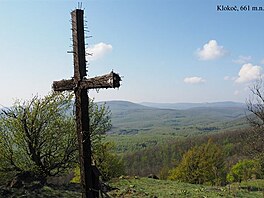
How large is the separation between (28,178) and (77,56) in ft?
52.9

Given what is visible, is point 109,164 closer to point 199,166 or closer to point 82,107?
point 199,166

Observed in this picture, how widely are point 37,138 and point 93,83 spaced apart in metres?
16.7

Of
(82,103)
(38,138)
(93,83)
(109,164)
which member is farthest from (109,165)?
(93,83)

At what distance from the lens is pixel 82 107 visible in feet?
19.9

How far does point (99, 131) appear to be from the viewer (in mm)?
26734

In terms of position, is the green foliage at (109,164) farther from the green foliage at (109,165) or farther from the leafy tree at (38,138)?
the leafy tree at (38,138)

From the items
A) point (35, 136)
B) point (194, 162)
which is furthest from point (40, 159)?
point (194, 162)

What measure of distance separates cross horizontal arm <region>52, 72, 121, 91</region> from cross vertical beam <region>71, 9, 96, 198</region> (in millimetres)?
158

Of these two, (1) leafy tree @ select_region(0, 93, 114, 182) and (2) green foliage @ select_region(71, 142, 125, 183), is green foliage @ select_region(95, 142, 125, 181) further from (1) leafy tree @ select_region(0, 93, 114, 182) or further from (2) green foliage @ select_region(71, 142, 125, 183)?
(1) leafy tree @ select_region(0, 93, 114, 182)

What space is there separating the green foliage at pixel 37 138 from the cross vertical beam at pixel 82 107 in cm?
1581

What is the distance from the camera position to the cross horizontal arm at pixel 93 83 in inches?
209

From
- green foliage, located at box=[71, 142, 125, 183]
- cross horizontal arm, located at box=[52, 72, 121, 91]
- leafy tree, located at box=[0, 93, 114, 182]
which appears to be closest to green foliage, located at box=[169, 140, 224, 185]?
green foliage, located at box=[71, 142, 125, 183]

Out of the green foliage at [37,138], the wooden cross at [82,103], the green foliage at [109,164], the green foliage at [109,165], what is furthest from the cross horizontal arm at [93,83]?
the green foliage at [109,164]

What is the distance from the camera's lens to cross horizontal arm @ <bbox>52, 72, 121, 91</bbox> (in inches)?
209
